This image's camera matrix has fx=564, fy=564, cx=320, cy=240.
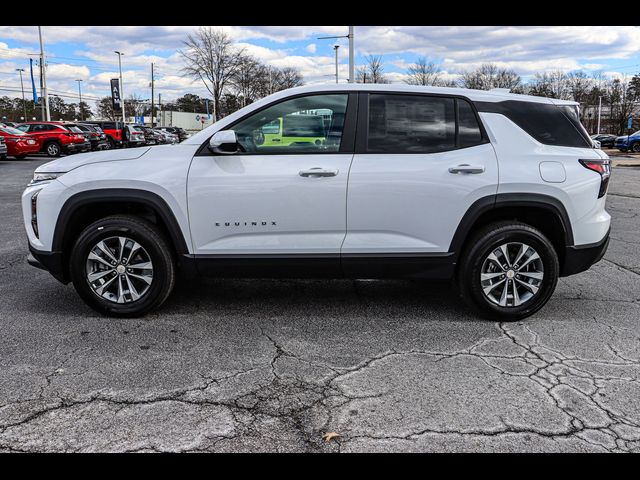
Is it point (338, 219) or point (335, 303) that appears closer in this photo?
point (338, 219)

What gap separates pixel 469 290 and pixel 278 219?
Result: 1.61m

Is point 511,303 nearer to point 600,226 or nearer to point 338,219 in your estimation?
point 600,226

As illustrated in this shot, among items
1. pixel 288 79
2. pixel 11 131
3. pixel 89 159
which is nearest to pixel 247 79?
pixel 288 79

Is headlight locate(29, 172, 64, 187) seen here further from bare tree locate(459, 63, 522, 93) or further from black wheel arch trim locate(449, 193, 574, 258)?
bare tree locate(459, 63, 522, 93)

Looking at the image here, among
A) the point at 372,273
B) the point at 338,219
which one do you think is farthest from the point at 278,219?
the point at 372,273

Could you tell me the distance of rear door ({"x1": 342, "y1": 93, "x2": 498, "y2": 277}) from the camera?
4.30m

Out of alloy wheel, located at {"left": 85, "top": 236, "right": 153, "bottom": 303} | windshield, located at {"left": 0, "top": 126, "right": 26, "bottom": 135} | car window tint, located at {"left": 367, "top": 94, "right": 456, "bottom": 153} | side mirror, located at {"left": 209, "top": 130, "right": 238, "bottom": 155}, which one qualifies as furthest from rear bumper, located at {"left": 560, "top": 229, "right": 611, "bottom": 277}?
windshield, located at {"left": 0, "top": 126, "right": 26, "bottom": 135}

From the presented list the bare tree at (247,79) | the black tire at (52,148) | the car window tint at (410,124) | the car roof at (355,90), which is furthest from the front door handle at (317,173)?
the bare tree at (247,79)

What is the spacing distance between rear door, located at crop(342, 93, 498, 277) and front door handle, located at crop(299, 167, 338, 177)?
0.15 meters

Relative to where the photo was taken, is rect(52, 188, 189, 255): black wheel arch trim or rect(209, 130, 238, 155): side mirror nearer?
rect(209, 130, 238, 155): side mirror

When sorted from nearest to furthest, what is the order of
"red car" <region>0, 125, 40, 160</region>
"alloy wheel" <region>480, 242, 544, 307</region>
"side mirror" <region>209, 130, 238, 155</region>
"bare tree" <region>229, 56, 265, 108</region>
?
"side mirror" <region>209, 130, 238, 155</region> < "alloy wheel" <region>480, 242, 544, 307</region> < "red car" <region>0, 125, 40, 160</region> < "bare tree" <region>229, 56, 265, 108</region>

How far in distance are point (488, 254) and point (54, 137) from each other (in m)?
25.8

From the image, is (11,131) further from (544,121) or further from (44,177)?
(544,121)

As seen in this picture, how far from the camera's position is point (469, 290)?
4477 mm
